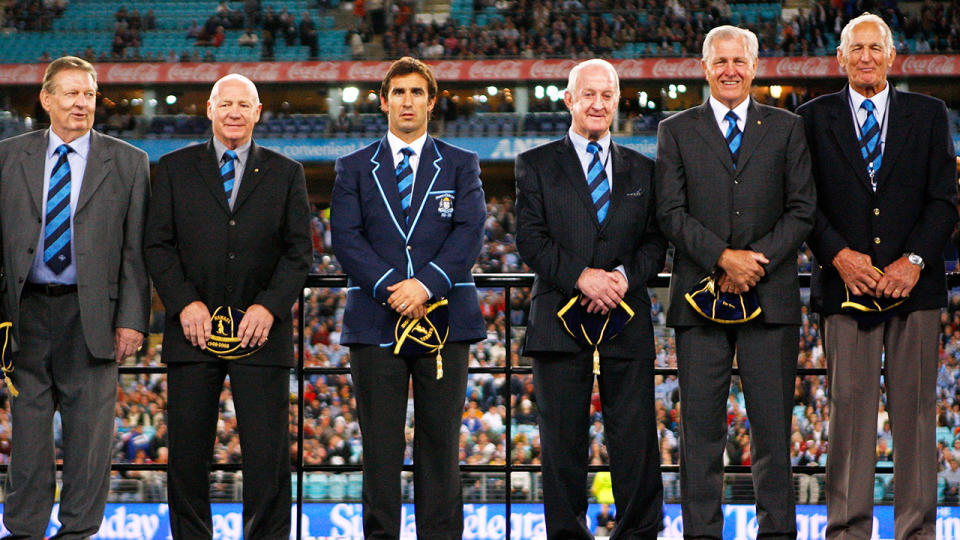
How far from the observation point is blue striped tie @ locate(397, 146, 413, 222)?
3.51 metres

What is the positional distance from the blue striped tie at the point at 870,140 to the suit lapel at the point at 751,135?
32cm

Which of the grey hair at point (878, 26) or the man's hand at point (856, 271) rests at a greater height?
the grey hair at point (878, 26)

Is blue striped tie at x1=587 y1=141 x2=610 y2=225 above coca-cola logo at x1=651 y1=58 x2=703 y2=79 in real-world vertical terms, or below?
below

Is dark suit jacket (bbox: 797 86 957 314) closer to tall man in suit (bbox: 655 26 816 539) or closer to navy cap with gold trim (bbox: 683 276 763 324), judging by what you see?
tall man in suit (bbox: 655 26 816 539)

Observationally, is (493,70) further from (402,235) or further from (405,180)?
(402,235)

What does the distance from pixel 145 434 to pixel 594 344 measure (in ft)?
20.6

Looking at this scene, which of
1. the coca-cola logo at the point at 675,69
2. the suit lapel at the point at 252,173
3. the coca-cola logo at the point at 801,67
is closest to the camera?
the suit lapel at the point at 252,173

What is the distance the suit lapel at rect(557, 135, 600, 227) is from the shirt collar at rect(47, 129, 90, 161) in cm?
156

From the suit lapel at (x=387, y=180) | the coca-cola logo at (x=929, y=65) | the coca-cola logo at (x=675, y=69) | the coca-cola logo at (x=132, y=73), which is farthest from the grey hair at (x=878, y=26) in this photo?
the coca-cola logo at (x=132, y=73)

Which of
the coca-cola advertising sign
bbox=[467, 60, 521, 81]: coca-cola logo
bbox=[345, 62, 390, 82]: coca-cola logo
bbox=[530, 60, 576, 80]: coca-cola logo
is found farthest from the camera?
bbox=[345, 62, 390, 82]: coca-cola logo

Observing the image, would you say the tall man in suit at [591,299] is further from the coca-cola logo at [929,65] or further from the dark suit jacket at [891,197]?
the coca-cola logo at [929,65]

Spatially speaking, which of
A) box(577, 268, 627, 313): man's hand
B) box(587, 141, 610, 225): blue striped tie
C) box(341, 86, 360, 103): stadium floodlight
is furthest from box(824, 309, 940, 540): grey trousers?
box(341, 86, 360, 103): stadium floodlight

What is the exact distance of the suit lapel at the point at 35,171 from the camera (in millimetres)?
3496

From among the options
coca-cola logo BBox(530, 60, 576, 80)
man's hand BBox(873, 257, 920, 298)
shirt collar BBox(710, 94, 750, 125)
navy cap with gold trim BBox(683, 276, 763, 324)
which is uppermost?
coca-cola logo BBox(530, 60, 576, 80)
